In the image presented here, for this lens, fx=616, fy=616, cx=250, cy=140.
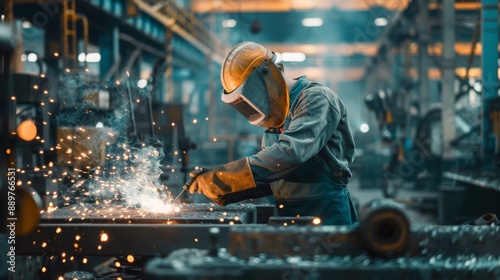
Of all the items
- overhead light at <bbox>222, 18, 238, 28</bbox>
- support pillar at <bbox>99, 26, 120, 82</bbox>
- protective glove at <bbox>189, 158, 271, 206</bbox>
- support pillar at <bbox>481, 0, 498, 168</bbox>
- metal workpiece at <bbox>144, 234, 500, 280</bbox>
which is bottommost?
metal workpiece at <bbox>144, 234, 500, 280</bbox>

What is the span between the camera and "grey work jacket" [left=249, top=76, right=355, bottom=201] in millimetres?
2641

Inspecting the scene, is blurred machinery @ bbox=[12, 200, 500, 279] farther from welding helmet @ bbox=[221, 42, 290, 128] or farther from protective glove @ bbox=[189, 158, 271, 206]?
welding helmet @ bbox=[221, 42, 290, 128]

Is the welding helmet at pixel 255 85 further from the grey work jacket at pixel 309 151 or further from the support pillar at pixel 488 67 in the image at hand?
the support pillar at pixel 488 67

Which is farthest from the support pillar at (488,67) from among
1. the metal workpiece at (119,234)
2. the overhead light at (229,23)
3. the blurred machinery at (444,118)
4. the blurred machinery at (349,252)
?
the overhead light at (229,23)

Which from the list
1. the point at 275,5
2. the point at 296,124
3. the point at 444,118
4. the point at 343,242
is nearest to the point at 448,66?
the point at 444,118

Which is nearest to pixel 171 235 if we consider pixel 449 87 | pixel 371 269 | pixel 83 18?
pixel 371 269

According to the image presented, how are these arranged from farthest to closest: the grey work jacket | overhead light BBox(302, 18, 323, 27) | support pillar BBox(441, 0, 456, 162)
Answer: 1. overhead light BBox(302, 18, 323, 27)
2. support pillar BBox(441, 0, 456, 162)
3. the grey work jacket

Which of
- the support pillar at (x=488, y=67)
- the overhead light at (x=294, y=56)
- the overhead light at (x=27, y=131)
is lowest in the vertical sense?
the overhead light at (x=27, y=131)

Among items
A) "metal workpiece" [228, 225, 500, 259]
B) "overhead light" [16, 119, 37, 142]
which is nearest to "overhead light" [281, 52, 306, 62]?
"overhead light" [16, 119, 37, 142]

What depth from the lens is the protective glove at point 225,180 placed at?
2.64 meters

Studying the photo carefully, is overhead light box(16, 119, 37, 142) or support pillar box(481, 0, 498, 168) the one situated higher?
support pillar box(481, 0, 498, 168)

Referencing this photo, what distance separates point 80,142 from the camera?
4082 millimetres

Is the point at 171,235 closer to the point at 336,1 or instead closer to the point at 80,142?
the point at 80,142

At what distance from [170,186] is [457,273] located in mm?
4700
